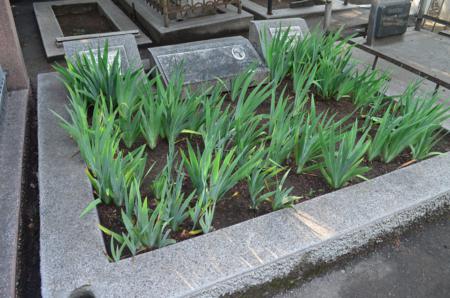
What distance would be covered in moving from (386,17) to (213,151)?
2530 millimetres

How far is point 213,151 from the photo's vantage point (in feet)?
7.38

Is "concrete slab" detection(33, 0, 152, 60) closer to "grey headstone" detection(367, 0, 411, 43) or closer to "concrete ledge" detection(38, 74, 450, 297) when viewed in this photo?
"concrete ledge" detection(38, 74, 450, 297)

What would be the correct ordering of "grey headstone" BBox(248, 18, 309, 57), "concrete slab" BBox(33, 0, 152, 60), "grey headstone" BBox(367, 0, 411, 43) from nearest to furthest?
"grey headstone" BBox(248, 18, 309, 57)
"grey headstone" BBox(367, 0, 411, 43)
"concrete slab" BBox(33, 0, 152, 60)

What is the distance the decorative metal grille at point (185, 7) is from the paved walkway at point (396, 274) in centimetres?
347

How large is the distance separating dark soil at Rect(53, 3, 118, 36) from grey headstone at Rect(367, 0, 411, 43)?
2.93 meters

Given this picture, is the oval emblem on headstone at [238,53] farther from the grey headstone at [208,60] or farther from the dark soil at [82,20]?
the dark soil at [82,20]

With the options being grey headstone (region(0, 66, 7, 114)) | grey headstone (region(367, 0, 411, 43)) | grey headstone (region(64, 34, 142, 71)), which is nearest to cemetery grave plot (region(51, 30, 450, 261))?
grey headstone (region(64, 34, 142, 71))

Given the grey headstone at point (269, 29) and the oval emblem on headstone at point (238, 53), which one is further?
the grey headstone at point (269, 29)

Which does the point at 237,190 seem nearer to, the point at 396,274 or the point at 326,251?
the point at 326,251

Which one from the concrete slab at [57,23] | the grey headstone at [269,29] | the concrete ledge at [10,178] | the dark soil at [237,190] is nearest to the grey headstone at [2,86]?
the concrete ledge at [10,178]

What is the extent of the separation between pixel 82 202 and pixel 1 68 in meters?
1.59

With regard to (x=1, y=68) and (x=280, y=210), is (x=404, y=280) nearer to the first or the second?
(x=280, y=210)

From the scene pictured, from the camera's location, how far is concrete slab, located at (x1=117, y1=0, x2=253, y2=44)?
454 cm

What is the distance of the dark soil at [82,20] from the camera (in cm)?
499
